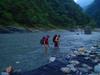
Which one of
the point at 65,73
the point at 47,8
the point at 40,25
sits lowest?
the point at 65,73

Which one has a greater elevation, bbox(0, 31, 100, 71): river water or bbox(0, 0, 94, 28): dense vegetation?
bbox(0, 0, 94, 28): dense vegetation

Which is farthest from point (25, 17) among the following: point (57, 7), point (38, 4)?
point (57, 7)

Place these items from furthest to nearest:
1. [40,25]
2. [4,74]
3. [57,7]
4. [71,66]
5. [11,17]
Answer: [57,7]
[40,25]
[11,17]
[71,66]
[4,74]

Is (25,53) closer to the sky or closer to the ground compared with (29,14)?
closer to the ground

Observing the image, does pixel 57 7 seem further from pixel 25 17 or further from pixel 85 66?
pixel 85 66

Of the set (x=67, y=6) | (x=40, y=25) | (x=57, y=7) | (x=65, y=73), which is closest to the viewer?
(x=65, y=73)

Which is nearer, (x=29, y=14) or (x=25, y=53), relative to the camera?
(x=25, y=53)

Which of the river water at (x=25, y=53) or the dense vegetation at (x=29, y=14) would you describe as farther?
the dense vegetation at (x=29, y=14)

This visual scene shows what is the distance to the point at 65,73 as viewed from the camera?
2041 centimetres

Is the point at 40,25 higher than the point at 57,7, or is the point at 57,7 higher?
the point at 57,7

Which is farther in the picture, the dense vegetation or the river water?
the dense vegetation

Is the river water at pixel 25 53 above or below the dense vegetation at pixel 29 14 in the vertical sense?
below

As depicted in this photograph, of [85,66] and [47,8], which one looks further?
[47,8]

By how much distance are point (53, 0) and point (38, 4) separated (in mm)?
29941
